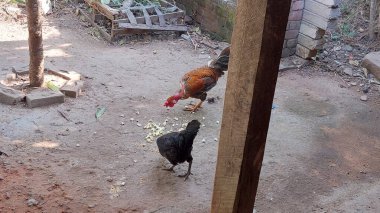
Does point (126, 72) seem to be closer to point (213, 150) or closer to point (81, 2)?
point (213, 150)

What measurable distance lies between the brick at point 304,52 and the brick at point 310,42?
6 cm

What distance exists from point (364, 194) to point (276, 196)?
1.02m

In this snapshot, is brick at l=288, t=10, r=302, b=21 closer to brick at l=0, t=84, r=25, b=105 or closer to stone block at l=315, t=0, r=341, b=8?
stone block at l=315, t=0, r=341, b=8

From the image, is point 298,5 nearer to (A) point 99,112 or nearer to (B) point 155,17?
(B) point 155,17

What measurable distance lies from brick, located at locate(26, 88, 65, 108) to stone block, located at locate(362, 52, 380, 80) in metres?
5.15

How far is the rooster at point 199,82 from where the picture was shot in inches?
235

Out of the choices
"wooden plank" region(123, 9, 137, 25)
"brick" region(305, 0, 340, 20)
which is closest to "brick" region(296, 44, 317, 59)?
"brick" region(305, 0, 340, 20)

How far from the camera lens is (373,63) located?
775cm

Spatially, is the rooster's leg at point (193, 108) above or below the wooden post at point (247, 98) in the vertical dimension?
below

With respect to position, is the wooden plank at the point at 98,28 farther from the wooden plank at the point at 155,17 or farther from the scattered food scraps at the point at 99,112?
the scattered food scraps at the point at 99,112

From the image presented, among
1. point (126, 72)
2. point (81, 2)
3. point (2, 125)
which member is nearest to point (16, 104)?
point (2, 125)

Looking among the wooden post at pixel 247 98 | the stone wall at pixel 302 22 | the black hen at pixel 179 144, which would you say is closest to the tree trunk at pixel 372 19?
the stone wall at pixel 302 22

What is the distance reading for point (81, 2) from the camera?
1009 centimetres

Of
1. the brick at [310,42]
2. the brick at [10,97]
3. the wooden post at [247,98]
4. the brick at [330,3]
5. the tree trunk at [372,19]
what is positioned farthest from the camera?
the tree trunk at [372,19]
